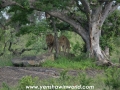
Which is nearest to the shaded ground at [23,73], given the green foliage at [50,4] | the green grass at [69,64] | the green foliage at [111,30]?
the green grass at [69,64]

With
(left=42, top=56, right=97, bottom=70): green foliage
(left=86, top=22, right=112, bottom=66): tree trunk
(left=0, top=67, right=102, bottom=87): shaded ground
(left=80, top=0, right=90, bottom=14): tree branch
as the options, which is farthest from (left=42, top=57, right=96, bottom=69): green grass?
(left=80, top=0, right=90, bottom=14): tree branch

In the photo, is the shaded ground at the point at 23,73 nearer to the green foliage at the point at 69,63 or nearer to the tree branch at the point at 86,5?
the green foliage at the point at 69,63

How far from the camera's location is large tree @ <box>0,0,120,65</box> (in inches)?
670

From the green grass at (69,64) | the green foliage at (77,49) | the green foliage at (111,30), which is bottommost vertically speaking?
the green grass at (69,64)

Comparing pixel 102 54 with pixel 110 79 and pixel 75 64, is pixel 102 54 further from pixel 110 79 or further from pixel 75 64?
pixel 110 79

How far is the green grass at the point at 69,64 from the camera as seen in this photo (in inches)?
657

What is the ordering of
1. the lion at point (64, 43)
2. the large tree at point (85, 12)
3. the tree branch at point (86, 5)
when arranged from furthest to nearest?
1. the lion at point (64, 43)
2. the tree branch at point (86, 5)
3. the large tree at point (85, 12)

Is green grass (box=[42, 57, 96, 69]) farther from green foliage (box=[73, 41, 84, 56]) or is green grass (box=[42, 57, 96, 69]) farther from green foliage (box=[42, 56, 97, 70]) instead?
green foliage (box=[73, 41, 84, 56])

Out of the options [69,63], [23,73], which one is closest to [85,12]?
[69,63]

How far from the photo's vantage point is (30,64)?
54.3 ft

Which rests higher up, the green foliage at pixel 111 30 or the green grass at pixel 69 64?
the green foliage at pixel 111 30

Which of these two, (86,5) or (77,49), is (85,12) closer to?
(86,5)

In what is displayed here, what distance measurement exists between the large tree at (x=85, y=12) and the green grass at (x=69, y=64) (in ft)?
1.81

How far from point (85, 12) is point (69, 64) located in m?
2.86
